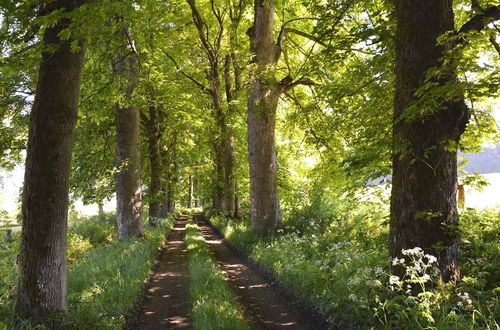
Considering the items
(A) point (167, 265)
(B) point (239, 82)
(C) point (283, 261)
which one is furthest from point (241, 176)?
(C) point (283, 261)

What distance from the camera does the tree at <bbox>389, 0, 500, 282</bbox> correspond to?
17.0ft

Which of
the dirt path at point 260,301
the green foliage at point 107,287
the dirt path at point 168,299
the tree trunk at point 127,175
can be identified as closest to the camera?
the green foliage at point 107,287

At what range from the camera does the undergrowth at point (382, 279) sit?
14.2 feet

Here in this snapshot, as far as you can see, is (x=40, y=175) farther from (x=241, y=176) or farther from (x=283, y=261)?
(x=241, y=176)

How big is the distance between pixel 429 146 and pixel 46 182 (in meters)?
5.74

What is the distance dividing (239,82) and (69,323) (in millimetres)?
16166

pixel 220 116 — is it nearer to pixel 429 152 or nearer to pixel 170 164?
pixel 170 164

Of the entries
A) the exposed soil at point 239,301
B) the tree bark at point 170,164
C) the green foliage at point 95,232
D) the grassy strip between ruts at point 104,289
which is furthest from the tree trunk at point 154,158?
the exposed soil at point 239,301

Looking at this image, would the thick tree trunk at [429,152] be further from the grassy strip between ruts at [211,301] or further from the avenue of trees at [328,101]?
the grassy strip between ruts at [211,301]

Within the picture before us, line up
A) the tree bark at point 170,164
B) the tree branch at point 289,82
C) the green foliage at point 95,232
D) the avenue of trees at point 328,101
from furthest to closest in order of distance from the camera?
the tree bark at point 170,164
the green foliage at point 95,232
the tree branch at point 289,82
the avenue of trees at point 328,101

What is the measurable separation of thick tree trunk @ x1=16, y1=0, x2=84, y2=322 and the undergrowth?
451 centimetres

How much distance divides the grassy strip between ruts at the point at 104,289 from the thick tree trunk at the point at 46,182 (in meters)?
0.37

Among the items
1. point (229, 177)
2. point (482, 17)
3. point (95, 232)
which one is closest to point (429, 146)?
point (482, 17)

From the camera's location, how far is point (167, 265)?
1125 cm
